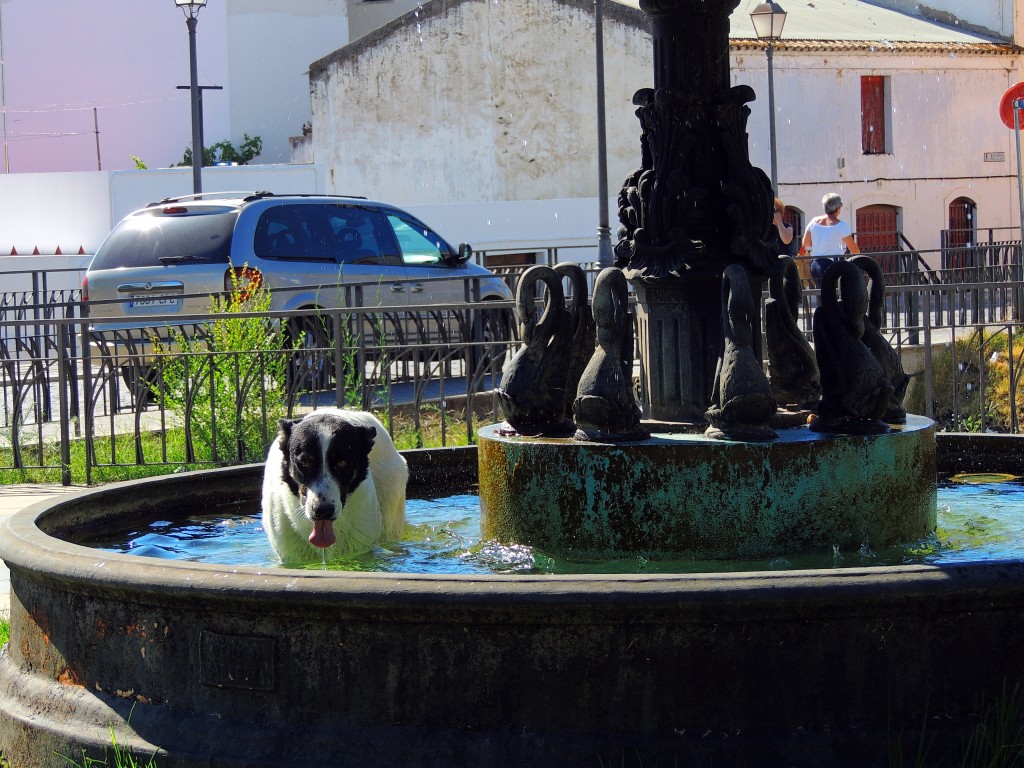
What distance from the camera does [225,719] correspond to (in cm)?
393

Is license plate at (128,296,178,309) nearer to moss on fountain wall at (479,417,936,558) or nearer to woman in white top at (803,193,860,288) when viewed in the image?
woman in white top at (803,193,860,288)

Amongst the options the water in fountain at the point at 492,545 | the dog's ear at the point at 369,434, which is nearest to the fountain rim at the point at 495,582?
the water in fountain at the point at 492,545


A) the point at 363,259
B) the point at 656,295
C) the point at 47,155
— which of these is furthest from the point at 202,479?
the point at 47,155

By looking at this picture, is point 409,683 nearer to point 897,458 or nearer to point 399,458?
point 897,458

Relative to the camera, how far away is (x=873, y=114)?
4016cm

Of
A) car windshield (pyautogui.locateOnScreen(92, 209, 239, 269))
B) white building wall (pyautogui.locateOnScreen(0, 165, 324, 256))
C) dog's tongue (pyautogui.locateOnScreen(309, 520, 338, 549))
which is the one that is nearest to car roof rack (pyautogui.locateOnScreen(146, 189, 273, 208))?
car windshield (pyautogui.locateOnScreen(92, 209, 239, 269))

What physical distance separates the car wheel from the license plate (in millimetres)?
2451

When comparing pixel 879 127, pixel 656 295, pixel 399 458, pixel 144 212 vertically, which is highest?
pixel 879 127

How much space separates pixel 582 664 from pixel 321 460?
7.05 feet

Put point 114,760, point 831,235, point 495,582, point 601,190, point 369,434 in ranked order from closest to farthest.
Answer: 1. point 495,582
2. point 114,760
3. point 369,434
4. point 831,235
5. point 601,190

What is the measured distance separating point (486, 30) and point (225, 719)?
116 ft

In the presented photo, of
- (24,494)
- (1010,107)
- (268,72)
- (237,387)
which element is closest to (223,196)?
(237,387)

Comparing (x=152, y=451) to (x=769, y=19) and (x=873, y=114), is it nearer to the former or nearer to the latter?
(x=769, y=19)

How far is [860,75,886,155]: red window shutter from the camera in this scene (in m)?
39.9
